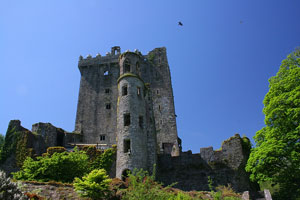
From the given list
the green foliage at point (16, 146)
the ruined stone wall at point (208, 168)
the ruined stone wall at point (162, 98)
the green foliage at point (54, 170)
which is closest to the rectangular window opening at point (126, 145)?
the ruined stone wall at point (208, 168)

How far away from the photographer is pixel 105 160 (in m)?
25.6

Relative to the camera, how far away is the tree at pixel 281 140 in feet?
57.5

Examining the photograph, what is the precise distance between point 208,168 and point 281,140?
27.8 ft

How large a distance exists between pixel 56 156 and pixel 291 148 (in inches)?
621

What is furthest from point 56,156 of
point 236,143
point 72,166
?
point 236,143

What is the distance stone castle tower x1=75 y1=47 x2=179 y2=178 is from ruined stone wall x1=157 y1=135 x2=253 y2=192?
2.28 m

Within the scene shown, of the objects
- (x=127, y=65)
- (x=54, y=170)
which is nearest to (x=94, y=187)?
(x=54, y=170)

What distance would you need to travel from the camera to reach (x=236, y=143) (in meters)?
25.0

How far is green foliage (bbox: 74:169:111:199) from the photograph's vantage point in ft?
44.9

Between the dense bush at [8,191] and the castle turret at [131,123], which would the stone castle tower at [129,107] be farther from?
the dense bush at [8,191]

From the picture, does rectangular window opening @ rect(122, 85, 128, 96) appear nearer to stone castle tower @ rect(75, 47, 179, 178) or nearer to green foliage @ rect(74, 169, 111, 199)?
stone castle tower @ rect(75, 47, 179, 178)

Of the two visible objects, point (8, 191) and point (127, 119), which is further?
point (127, 119)

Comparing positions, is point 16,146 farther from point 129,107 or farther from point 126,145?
point 129,107

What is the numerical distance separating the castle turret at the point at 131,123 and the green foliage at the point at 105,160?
1834 millimetres
